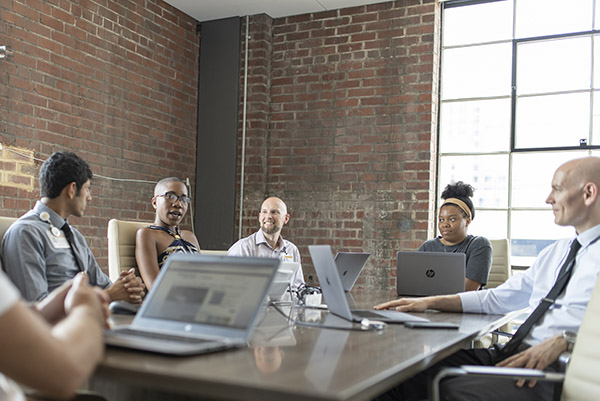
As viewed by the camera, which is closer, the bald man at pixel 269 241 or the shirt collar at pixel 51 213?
the shirt collar at pixel 51 213

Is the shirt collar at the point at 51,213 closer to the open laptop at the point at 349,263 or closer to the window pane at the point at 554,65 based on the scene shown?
the open laptop at the point at 349,263

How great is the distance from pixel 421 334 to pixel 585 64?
3.84 m

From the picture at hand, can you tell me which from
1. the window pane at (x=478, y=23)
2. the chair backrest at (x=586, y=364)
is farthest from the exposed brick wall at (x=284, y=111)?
the chair backrest at (x=586, y=364)

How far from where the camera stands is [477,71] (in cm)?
535

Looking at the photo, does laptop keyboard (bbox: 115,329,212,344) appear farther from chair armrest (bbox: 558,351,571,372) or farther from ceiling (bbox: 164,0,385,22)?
ceiling (bbox: 164,0,385,22)

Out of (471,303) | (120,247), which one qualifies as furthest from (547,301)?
(120,247)

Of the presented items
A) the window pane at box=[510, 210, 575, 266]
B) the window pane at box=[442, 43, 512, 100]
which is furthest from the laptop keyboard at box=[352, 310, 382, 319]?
the window pane at box=[442, 43, 512, 100]

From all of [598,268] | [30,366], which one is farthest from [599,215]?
[30,366]

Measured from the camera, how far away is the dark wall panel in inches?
229

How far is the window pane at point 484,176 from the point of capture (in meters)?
5.18

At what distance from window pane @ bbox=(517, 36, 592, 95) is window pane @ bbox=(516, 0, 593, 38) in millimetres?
95

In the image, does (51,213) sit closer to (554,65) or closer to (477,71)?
(477,71)

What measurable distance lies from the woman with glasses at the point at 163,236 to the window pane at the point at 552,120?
2.98 meters

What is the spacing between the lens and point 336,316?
2381 millimetres
